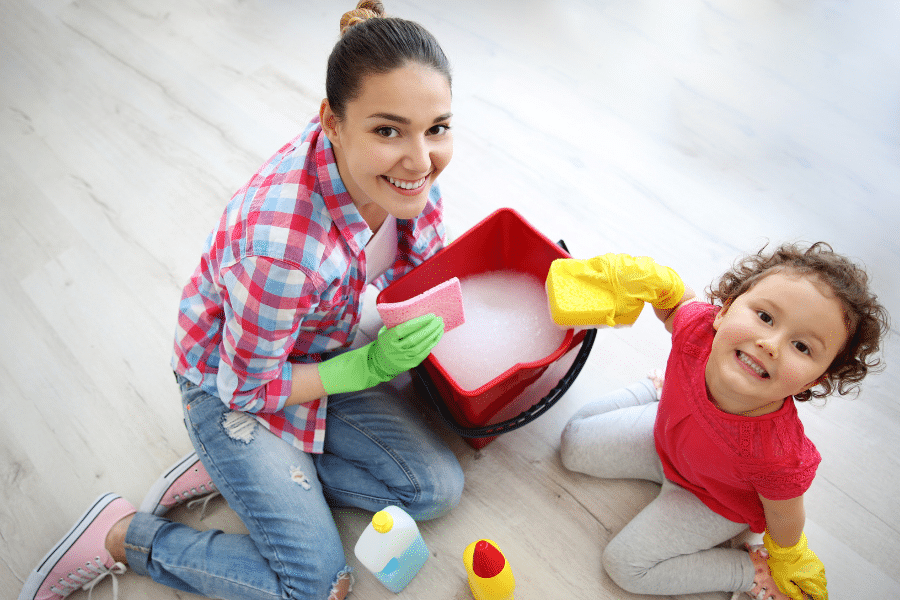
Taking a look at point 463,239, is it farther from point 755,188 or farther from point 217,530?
point 755,188

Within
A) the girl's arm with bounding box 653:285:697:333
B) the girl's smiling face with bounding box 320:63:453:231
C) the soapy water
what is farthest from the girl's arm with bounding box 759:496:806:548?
the girl's smiling face with bounding box 320:63:453:231

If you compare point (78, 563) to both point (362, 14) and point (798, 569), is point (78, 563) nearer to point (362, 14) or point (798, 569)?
point (362, 14)

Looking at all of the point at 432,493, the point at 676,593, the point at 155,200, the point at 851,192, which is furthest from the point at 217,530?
the point at 851,192

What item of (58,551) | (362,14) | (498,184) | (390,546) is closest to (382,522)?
(390,546)

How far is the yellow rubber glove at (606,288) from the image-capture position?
927mm

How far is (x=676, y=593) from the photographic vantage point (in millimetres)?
1036

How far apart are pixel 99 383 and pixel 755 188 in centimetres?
164

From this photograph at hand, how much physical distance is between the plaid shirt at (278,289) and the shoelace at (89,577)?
0.39m

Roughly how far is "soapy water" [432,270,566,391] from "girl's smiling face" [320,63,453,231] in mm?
307

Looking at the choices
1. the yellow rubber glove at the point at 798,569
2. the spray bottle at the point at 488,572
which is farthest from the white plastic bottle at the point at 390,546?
the yellow rubber glove at the point at 798,569

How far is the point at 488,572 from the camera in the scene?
940mm

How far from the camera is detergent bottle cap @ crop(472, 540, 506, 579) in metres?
0.93

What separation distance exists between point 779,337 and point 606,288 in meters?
0.27

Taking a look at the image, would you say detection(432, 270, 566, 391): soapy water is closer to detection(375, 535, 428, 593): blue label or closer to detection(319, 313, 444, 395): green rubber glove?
detection(319, 313, 444, 395): green rubber glove
